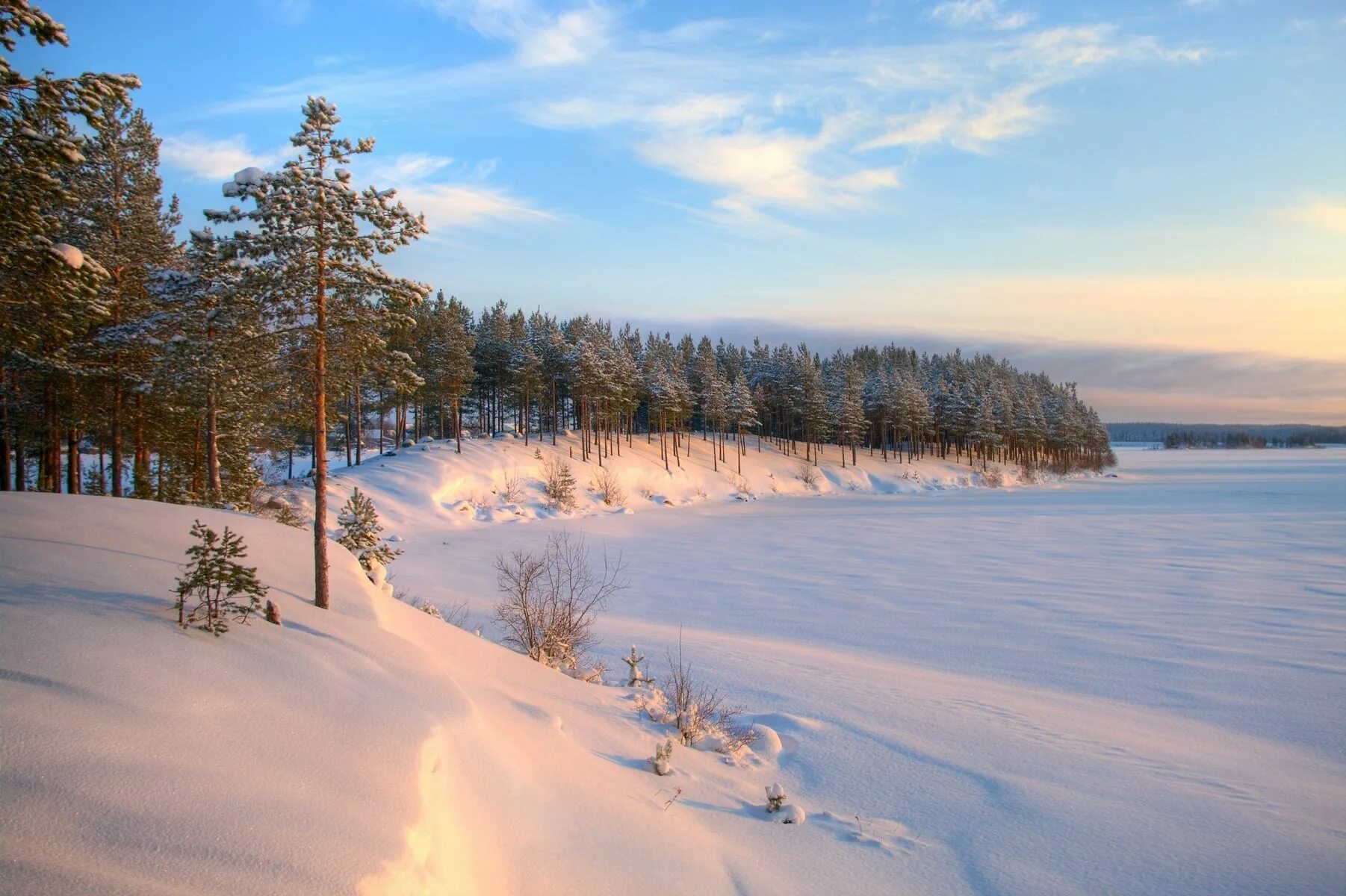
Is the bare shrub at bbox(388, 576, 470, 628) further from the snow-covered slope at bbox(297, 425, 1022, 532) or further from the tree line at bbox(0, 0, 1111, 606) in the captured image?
the snow-covered slope at bbox(297, 425, 1022, 532)

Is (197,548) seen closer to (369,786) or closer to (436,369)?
(369,786)

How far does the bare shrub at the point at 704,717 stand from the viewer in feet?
25.0

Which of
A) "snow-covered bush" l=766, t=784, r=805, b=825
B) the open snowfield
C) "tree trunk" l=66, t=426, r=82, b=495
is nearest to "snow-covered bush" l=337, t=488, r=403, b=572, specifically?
the open snowfield

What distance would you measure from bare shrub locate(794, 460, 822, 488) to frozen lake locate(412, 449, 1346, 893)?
3840 cm

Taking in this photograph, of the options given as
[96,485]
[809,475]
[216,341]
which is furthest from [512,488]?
[216,341]

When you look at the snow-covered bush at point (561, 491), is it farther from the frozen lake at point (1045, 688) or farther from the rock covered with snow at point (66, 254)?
the rock covered with snow at point (66, 254)

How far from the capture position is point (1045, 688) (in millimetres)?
10297

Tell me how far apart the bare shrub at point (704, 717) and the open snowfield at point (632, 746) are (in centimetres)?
36

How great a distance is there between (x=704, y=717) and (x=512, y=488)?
3704 centimetres

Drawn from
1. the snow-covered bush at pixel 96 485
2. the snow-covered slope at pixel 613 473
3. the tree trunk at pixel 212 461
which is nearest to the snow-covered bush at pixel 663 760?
the tree trunk at pixel 212 461

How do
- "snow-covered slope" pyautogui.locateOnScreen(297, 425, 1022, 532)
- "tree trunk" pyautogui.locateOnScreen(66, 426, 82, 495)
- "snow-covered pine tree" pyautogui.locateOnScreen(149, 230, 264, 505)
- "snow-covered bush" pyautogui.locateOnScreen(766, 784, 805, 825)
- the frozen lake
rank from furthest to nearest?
"snow-covered slope" pyautogui.locateOnScreen(297, 425, 1022, 532)
"tree trunk" pyautogui.locateOnScreen(66, 426, 82, 495)
"snow-covered pine tree" pyautogui.locateOnScreen(149, 230, 264, 505)
"snow-covered bush" pyautogui.locateOnScreen(766, 784, 805, 825)
the frozen lake

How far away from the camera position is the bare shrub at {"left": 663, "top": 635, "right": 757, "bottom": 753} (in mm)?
7609

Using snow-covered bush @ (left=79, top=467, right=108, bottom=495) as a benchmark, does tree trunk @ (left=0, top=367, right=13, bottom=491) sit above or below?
above

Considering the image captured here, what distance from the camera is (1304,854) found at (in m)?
5.48
